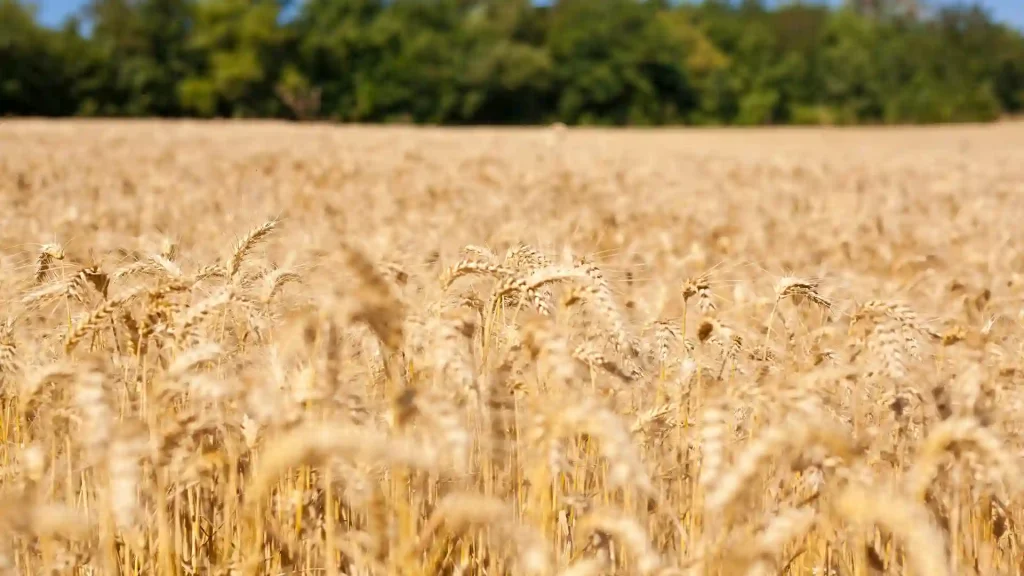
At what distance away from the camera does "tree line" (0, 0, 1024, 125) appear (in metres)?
48.5

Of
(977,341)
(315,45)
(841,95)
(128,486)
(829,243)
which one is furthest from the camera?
(841,95)

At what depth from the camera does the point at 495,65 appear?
51969 millimetres

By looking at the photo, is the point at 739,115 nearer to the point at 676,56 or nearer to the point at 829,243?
the point at 676,56

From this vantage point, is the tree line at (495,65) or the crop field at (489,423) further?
the tree line at (495,65)

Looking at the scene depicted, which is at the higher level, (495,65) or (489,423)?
(495,65)

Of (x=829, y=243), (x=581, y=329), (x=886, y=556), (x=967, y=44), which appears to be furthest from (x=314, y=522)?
(x=967, y=44)

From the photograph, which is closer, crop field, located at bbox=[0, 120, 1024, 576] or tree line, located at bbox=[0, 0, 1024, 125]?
crop field, located at bbox=[0, 120, 1024, 576]

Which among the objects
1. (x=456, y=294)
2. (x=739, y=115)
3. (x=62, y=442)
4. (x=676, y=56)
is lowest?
(x=62, y=442)

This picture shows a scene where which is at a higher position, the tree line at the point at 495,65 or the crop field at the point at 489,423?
the tree line at the point at 495,65

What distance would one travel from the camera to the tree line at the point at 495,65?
48.5 metres

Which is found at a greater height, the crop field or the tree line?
the tree line

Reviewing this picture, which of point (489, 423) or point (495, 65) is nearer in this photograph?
point (489, 423)

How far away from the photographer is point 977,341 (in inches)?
83.0

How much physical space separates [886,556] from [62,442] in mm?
1828
